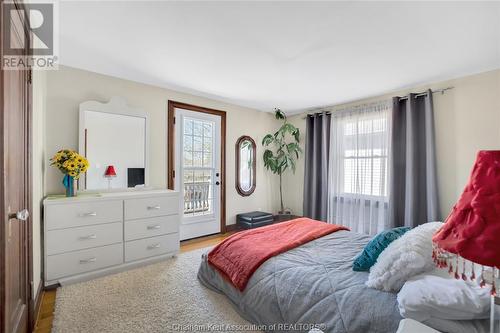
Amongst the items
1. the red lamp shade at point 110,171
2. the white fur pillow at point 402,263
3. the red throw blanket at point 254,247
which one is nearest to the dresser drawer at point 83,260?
the red lamp shade at point 110,171

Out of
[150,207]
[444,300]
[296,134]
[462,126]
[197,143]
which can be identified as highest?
[296,134]

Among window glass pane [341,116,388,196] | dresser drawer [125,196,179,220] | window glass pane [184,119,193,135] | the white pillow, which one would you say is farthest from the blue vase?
window glass pane [341,116,388,196]

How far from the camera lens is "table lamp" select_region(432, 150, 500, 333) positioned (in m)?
0.64

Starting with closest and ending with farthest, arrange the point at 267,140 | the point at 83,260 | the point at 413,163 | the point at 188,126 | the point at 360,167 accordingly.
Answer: the point at 83,260 < the point at 413,163 < the point at 188,126 < the point at 360,167 < the point at 267,140

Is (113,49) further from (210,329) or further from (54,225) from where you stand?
(210,329)

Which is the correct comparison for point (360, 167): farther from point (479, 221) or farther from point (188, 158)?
point (479, 221)

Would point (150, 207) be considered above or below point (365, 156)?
below

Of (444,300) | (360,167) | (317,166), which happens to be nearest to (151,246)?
(444,300)

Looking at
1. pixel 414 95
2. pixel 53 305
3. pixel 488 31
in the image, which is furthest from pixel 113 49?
pixel 414 95

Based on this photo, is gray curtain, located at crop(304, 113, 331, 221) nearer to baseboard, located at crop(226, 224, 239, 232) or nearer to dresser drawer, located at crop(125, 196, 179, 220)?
baseboard, located at crop(226, 224, 239, 232)

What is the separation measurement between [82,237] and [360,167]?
12.7 feet

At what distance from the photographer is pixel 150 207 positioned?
287 centimetres

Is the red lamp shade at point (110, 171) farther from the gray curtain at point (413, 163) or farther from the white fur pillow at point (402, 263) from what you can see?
the gray curtain at point (413, 163)

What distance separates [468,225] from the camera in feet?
2.29
